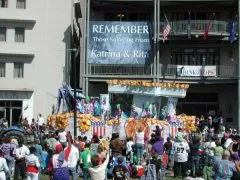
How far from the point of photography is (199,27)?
140ft

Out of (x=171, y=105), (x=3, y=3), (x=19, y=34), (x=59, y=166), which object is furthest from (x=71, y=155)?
(x=3, y=3)

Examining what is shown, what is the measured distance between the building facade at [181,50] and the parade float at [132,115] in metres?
6.66

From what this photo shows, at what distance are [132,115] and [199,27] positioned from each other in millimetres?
11340

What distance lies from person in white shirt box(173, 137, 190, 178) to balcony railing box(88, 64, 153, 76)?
20421 millimetres

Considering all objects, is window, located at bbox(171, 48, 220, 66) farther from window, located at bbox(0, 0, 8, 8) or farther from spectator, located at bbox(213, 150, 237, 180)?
spectator, located at bbox(213, 150, 237, 180)

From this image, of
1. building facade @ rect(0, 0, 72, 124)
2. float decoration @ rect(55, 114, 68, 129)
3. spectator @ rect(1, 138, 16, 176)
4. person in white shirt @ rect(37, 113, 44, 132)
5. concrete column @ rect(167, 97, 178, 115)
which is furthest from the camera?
building facade @ rect(0, 0, 72, 124)

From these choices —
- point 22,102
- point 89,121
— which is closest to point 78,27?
point 22,102

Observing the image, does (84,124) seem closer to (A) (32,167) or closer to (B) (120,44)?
(B) (120,44)

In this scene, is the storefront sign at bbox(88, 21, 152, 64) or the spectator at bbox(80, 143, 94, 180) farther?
the storefront sign at bbox(88, 21, 152, 64)

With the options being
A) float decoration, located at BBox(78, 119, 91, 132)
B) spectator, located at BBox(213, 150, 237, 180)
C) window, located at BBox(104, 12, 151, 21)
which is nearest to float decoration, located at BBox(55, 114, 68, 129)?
float decoration, located at BBox(78, 119, 91, 132)

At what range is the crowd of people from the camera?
49.0ft

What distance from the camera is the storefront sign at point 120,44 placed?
4250cm

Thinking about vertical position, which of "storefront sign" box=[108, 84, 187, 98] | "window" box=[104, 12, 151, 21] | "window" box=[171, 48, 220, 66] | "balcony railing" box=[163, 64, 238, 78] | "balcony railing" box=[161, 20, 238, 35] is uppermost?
"window" box=[104, 12, 151, 21]

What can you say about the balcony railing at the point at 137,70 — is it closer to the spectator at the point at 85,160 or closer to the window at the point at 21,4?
the window at the point at 21,4
